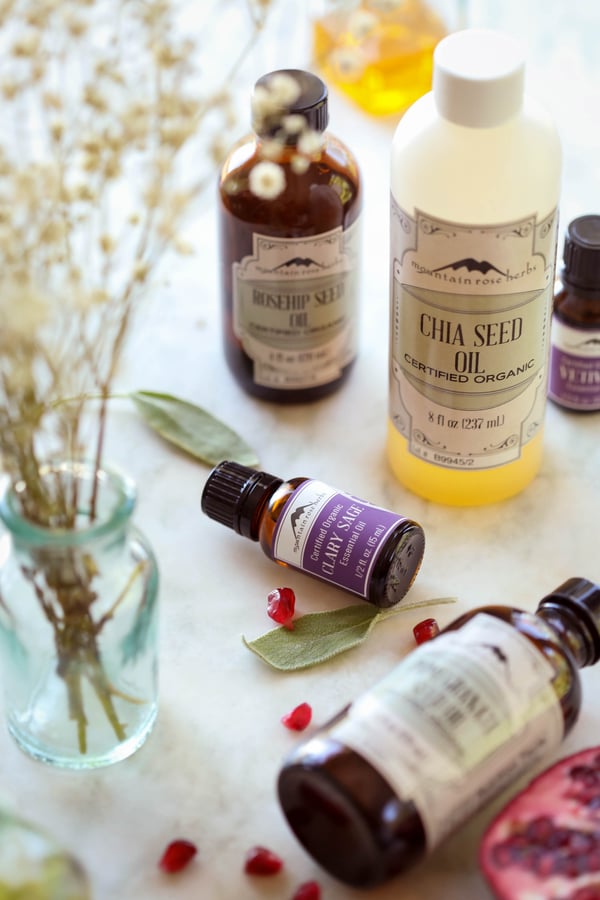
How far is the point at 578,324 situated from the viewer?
1.12 metres

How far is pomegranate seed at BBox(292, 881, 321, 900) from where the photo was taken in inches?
32.2

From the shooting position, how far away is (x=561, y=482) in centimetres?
114

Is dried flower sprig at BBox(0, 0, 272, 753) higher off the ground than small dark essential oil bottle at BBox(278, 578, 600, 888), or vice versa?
dried flower sprig at BBox(0, 0, 272, 753)

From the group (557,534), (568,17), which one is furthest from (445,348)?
(568,17)

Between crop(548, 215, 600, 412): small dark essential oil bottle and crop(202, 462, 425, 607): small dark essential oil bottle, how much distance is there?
25 cm

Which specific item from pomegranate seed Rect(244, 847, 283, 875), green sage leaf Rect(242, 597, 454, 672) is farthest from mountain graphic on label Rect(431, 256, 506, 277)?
pomegranate seed Rect(244, 847, 283, 875)

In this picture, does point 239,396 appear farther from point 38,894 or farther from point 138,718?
point 38,894

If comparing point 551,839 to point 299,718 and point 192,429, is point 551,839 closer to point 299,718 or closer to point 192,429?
point 299,718

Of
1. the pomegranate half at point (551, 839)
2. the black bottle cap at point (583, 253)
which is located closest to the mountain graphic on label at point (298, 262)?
the black bottle cap at point (583, 253)

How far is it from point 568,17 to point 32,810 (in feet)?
3.82

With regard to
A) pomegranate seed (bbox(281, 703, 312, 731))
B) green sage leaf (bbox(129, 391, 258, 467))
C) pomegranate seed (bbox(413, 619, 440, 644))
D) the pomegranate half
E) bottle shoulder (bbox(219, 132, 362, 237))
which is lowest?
pomegranate seed (bbox(281, 703, 312, 731))

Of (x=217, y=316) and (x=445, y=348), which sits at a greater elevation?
(x=445, y=348)

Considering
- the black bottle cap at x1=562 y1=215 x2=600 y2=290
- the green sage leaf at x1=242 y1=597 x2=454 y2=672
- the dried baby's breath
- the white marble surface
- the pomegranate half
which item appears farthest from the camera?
the black bottle cap at x1=562 y1=215 x2=600 y2=290

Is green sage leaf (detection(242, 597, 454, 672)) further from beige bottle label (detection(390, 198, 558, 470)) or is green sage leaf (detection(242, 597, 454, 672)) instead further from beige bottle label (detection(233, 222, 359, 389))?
beige bottle label (detection(233, 222, 359, 389))
